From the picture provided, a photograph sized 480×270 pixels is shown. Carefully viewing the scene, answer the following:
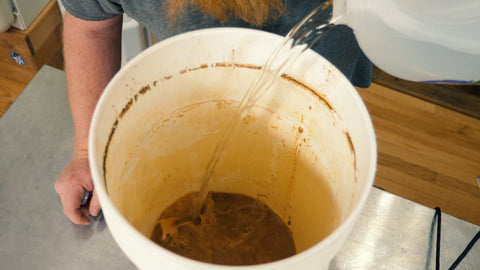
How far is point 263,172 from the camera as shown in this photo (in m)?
0.61

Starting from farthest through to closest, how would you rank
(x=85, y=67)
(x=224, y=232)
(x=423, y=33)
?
(x=85, y=67)
(x=224, y=232)
(x=423, y=33)

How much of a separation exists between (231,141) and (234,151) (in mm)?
21

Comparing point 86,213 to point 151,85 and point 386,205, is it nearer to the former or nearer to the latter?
point 151,85

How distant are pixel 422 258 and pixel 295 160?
0.83 feet

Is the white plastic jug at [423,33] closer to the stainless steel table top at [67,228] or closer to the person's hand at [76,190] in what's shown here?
the stainless steel table top at [67,228]

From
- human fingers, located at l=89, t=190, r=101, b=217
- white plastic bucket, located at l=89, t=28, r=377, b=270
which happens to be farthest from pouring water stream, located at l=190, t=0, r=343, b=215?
human fingers, located at l=89, t=190, r=101, b=217

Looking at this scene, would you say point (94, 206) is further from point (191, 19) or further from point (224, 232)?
point (191, 19)

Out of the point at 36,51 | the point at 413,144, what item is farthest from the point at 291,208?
the point at 36,51

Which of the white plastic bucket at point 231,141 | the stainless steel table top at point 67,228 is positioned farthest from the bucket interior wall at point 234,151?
the stainless steel table top at point 67,228

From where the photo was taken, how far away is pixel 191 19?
25.4 inches

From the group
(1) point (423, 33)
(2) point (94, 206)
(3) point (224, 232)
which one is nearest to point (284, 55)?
(1) point (423, 33)

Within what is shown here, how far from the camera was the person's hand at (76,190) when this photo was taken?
24.1 inches

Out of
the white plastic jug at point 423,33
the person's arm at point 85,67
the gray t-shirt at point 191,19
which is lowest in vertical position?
the person's arm at point 85,67

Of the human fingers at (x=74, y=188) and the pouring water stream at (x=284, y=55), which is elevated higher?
the pouring water stream at (x=284, y=55)
